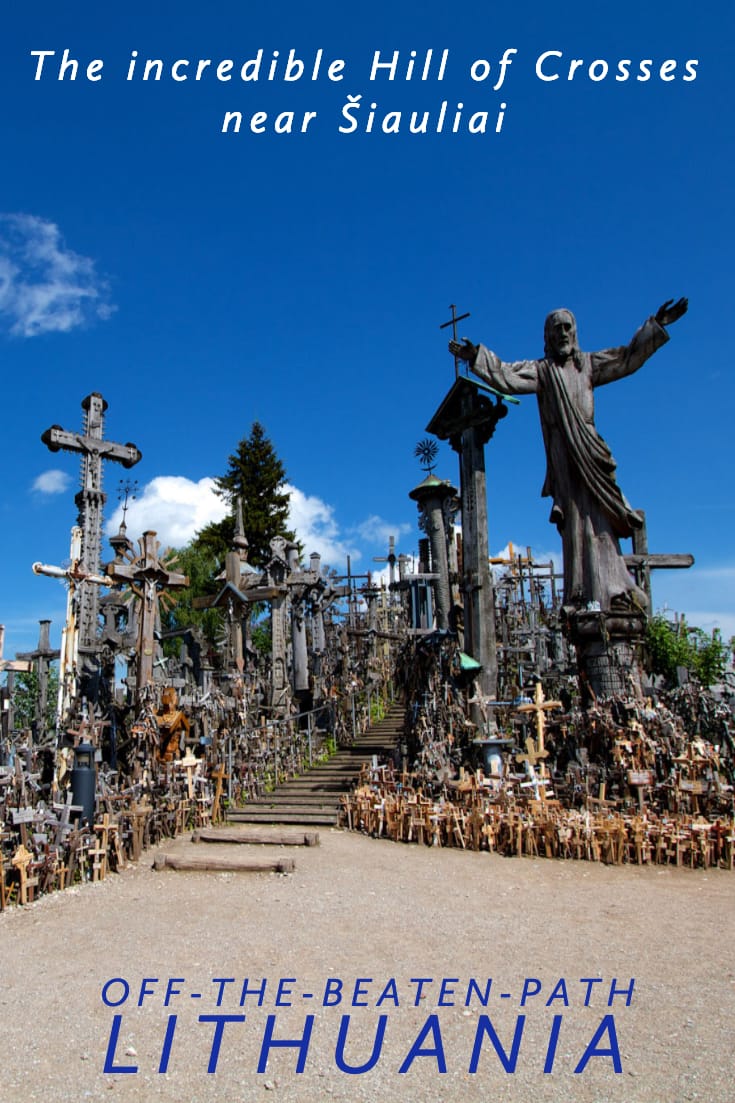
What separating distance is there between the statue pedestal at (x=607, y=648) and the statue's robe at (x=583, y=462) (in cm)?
32

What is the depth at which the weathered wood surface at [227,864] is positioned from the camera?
907 cm

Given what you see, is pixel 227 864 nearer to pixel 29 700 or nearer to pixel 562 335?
pixel 562 335

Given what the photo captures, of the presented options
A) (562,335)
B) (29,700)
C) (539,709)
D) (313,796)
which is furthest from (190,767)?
(29,700)

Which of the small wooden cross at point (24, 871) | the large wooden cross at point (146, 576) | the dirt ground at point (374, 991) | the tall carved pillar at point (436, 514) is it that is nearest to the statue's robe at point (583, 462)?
the dirt ground at point (374, 991)

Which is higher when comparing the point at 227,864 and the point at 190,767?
the point at 190,767

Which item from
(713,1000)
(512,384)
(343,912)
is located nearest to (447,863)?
(343,912)

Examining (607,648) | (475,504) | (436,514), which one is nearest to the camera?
(607,648)

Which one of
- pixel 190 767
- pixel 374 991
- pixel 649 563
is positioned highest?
pixel 649 563

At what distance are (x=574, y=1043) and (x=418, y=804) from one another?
6.47 metres

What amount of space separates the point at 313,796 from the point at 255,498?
81.8ft

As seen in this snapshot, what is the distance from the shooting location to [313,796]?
42.6 feet

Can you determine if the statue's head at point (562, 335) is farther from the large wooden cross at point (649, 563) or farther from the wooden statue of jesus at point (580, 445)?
the large wooden cross at point (649, 563)

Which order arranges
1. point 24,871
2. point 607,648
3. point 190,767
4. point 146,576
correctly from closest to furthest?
point 24,871
point 190,767
point 607,648
point 146,576

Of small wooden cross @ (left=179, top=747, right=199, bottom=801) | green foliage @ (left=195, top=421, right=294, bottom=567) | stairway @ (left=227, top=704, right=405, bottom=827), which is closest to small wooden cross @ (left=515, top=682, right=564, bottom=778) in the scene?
stairway @ (left=227, top=704, right=405, bottom=827)
